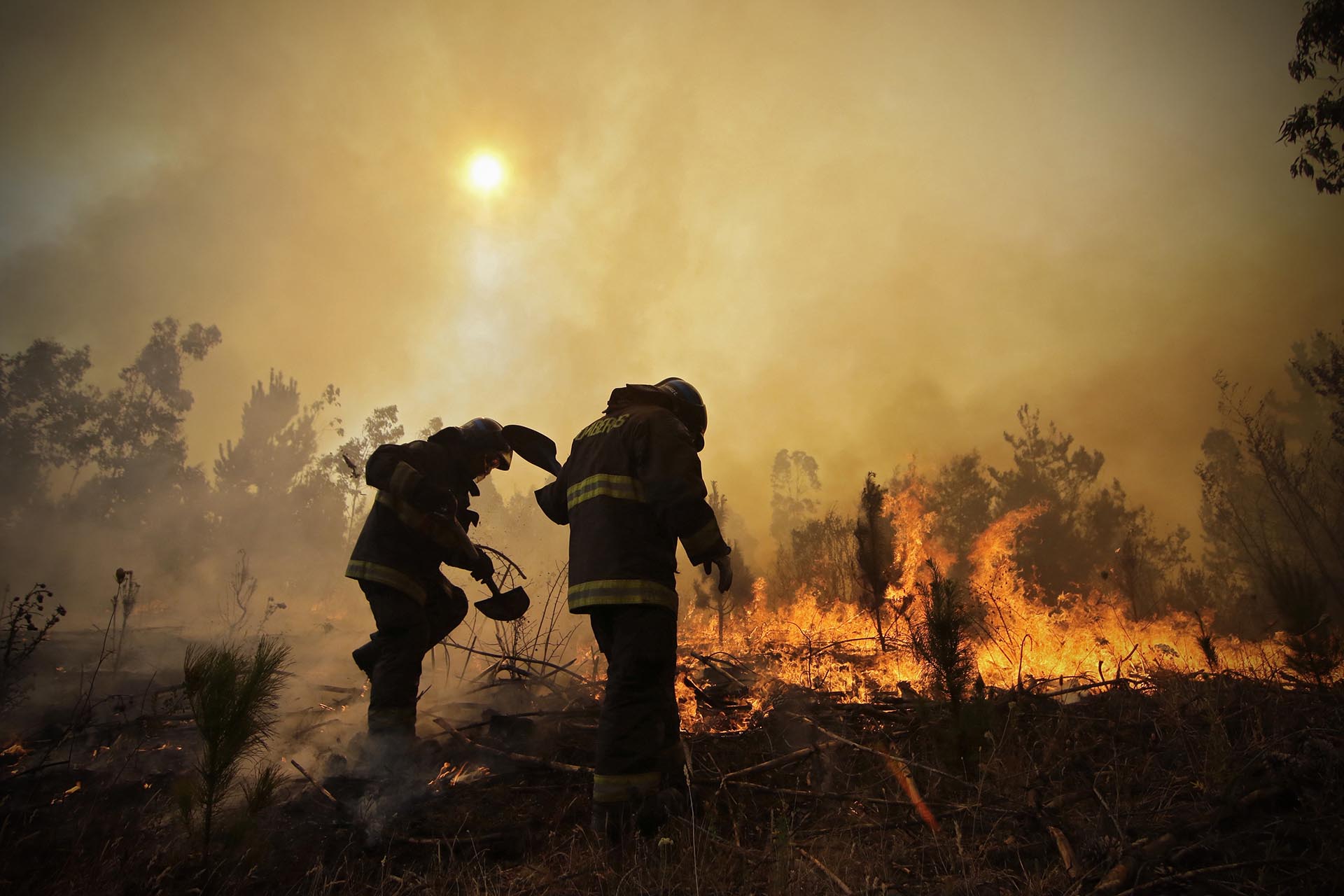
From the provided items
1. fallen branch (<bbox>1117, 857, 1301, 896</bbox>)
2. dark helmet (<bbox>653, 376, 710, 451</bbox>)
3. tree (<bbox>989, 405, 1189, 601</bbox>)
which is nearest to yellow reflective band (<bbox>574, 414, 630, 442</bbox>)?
dark helmet (<bbox>653, 376, 710, 451</bbox>)

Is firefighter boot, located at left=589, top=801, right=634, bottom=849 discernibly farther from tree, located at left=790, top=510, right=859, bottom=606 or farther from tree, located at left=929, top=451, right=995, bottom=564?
tree, located at left=929, top=451, right=995, bottom=564

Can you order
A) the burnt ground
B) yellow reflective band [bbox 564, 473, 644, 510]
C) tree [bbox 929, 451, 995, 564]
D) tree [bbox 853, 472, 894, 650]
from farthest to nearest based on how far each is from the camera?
tree [bbox 929, 451, 995, 564] < tree [bbox 853, 472, 894, 650] < yellow reflective band [bbox 564, 473, 644, 510] < the burnt ground

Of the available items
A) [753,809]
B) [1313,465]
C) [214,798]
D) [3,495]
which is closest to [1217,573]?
[1313,465]

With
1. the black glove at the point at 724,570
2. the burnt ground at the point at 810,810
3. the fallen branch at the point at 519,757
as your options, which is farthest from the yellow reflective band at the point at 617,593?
the fallen branch at the point at 519,757

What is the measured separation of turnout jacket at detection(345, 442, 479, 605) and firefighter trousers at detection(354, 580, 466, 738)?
11 cm

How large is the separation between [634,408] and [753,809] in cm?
253

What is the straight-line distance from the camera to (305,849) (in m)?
2.81

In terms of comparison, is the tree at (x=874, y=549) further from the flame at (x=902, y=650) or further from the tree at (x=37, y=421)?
the tree at (x=37, y=421)

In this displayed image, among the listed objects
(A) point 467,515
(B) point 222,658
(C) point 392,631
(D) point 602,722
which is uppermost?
(A) point 467,515

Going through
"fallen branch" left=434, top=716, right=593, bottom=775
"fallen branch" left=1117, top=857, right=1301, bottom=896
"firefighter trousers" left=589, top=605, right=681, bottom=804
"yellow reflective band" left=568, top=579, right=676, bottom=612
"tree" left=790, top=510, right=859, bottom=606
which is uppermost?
"tree" left=790, top=510, right=859, bottom=606

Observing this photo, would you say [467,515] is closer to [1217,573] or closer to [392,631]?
[392,631]

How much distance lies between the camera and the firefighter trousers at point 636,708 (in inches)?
112

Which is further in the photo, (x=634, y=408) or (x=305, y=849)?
(x=634, y=408)

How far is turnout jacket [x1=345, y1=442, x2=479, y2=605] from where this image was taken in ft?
14.1
